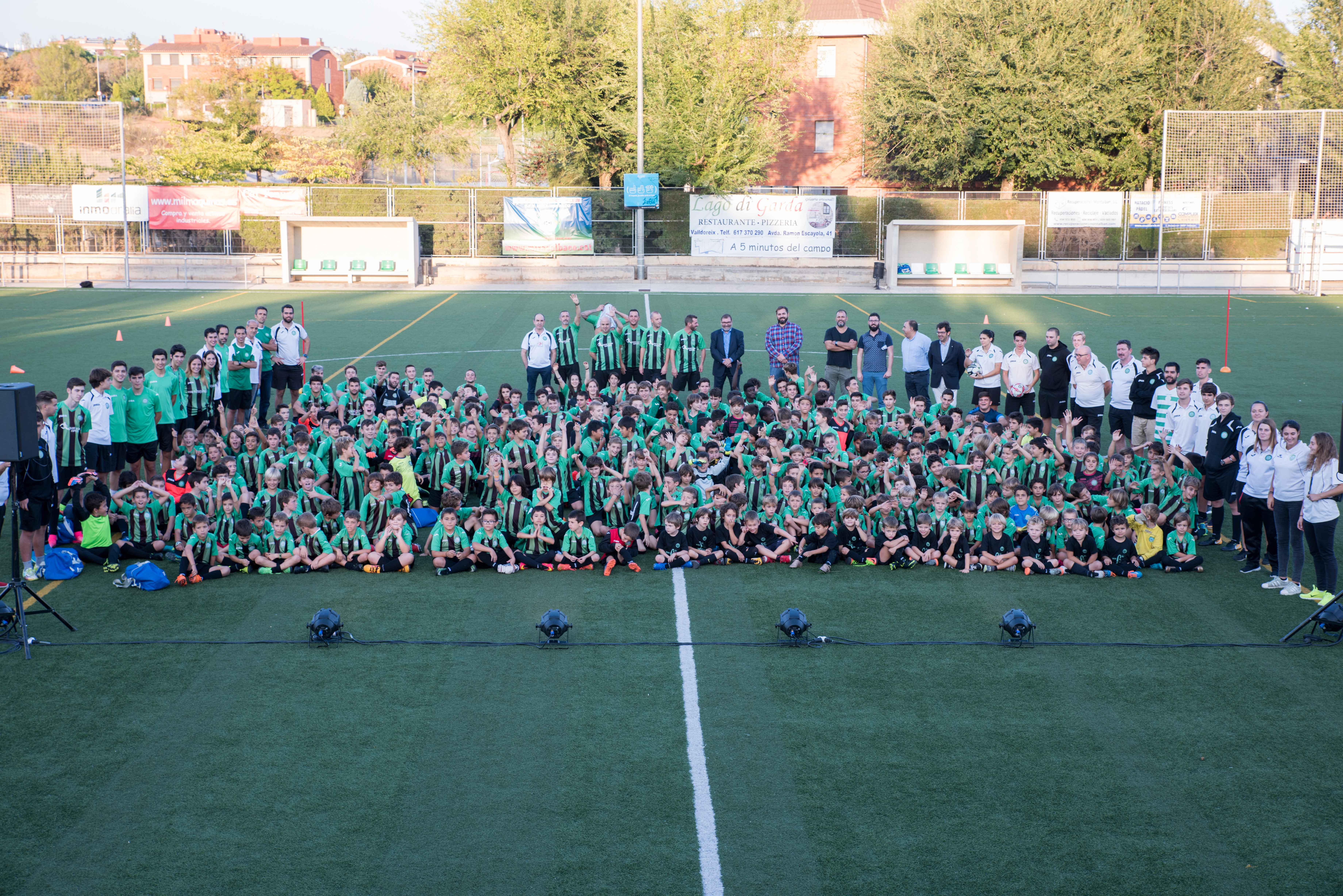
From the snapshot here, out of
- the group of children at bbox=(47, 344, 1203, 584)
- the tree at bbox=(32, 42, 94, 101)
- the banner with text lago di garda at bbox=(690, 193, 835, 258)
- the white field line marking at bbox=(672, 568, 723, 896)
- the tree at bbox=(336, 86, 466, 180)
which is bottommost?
the white field line marking at bbox=(672, 568, 723, 896)

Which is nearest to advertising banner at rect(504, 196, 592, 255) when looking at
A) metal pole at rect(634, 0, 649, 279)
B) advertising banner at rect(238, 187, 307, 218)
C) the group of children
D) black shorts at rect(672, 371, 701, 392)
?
metal pole at rect(634, 0, 649, 279)

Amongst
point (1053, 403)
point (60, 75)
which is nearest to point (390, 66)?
point (60, 75)

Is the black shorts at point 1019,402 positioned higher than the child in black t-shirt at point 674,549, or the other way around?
the black shorts at point 1019,402

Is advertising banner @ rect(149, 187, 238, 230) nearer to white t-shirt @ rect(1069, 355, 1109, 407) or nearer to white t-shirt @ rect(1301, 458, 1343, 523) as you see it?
white t-shirt @ rect(1069, 355, 1109, 407)

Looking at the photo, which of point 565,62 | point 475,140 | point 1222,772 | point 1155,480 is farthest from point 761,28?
point 1222,772

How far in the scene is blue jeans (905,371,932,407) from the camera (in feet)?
53.6

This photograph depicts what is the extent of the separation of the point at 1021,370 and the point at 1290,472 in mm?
5246

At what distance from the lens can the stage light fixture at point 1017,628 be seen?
8969 mm

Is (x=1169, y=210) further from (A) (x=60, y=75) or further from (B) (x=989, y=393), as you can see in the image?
(A) (x=60, y=75)

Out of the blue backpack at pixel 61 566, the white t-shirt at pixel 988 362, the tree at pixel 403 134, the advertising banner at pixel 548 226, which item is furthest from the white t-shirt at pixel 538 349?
the tree at pixel 403 134

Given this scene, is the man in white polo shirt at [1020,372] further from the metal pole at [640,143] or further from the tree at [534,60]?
the tree at [534,60]

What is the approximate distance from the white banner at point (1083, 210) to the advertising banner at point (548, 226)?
1643 centimetres

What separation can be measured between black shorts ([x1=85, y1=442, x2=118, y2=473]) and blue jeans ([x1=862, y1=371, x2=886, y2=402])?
1001 centimetres

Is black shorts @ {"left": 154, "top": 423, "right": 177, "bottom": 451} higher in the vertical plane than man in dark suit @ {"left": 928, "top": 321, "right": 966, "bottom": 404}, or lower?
lower
